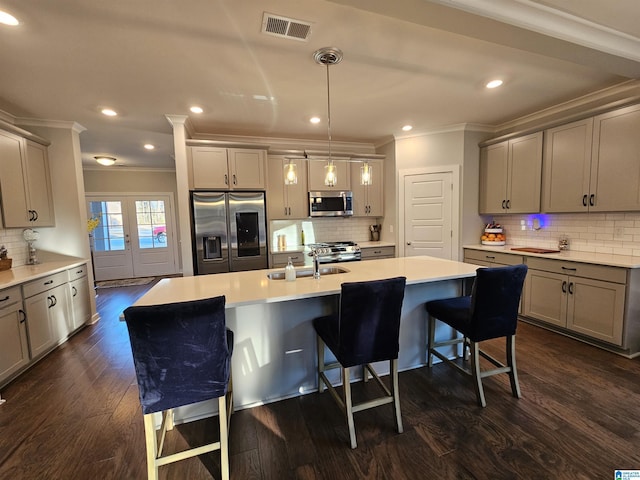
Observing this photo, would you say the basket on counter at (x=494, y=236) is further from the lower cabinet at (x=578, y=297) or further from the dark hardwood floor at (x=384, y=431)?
the dark hardwood floor at (x=384, y=431)

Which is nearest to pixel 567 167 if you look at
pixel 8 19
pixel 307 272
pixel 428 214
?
pixel 428 214

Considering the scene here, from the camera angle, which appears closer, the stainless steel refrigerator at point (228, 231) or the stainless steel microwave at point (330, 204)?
the stainless steel refrigerator at point (228, 231)

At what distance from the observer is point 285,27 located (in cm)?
181

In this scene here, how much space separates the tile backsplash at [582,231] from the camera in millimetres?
2914

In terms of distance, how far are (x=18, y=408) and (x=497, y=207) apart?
17.7 ft

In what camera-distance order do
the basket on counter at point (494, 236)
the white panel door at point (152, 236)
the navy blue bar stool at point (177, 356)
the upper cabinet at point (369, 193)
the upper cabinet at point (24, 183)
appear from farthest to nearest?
1. the white panel door at point (152, 236)
2. the upper cabinet at point (369, 193)
3. the basket on counter at point (494, 236)
4. the upper cabinet at point (24, 183)
5. the navy blue bar stool at point (177, 356)

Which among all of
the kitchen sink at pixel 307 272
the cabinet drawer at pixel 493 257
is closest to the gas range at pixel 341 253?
the kitchen sink at pixel 307 272

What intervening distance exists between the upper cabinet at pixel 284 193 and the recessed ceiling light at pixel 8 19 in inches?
105

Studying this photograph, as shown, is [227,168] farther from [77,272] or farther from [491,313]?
[491,313]

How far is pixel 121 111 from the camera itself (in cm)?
313

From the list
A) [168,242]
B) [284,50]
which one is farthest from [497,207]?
[168,242]

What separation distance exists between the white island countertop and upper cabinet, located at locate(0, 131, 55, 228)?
2.27 meters

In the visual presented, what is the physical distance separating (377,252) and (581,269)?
2.39 meters

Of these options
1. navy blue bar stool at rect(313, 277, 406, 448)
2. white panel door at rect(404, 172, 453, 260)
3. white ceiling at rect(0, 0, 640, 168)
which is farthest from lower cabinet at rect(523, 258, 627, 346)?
navy blue bar stool at rect(313, 277, 406, 448)
